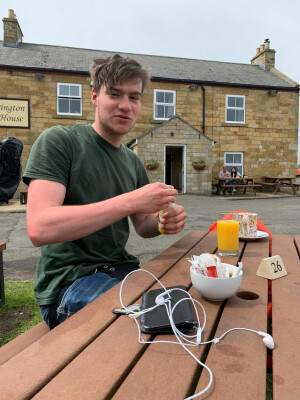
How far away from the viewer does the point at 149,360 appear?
2.36 ft

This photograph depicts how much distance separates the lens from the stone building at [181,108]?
13.5 metres

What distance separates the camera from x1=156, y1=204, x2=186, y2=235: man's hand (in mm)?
1581

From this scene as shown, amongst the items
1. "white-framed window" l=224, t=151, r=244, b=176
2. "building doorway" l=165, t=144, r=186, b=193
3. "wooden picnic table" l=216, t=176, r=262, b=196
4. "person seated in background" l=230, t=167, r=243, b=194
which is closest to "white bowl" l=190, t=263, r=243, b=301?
"wooden picnic table" l=216, t=176, r=262, b=196

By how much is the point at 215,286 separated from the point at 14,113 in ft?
47.3

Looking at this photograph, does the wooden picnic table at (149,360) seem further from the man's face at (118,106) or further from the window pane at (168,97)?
the window pane at (168,97)

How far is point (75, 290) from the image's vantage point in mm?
1369

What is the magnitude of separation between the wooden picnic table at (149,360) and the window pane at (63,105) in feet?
46.8

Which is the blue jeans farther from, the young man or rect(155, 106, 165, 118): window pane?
rect(155, 106, 165, 118): window pane

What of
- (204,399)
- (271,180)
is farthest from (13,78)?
(204,399)

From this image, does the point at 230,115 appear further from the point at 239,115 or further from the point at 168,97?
the point at 168,97

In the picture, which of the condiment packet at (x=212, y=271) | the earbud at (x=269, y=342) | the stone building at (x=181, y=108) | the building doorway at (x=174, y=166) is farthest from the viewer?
the building doorway at (x=174, y=166)

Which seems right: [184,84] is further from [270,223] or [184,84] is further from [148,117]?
[270,223]

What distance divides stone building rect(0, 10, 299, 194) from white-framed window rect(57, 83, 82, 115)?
0.04 meters

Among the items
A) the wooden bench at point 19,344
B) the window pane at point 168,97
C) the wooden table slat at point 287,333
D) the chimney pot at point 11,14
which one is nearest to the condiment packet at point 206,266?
the wooden table slat at point 287,333
